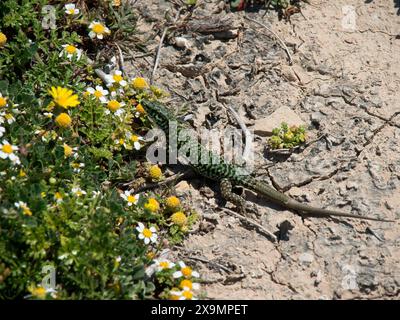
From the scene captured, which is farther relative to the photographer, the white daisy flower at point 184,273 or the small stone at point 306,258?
the small stone at point 306,258

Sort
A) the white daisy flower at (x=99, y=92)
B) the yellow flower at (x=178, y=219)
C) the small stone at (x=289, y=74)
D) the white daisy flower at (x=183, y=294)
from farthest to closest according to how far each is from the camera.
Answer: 1. the small stone at (x=289, y=74)
2. the white daisy flower at (x=99, y=92)
3. the yellow flower at (x=178, y=219)
4. the white daisy flower at (x=183, y=294)

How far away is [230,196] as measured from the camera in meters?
5.45

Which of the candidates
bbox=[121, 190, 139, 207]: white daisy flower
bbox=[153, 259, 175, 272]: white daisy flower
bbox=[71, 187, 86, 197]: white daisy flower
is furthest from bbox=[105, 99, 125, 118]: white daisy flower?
bbox=[153, 259, 175, 272]: white daisy flower

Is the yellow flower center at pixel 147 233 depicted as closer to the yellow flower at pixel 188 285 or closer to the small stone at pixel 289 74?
the yellow flower at pixel 188 285

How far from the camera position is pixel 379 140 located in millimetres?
5770

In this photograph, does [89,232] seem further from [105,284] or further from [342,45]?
[342,45]

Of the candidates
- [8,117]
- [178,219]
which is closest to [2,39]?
[8,117]

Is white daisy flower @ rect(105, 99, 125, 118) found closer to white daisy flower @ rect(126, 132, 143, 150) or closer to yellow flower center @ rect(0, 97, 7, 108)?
white daisy flower @ rect(126, 132, 143, 150)

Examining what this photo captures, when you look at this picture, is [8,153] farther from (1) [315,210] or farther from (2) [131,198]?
(1) [315,210]

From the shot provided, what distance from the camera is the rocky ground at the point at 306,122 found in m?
4.99

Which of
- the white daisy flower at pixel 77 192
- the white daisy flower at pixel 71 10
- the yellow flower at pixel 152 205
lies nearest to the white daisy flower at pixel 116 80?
the white daisy flower at pixel 71 10

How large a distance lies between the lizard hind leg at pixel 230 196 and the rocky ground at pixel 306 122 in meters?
0.11

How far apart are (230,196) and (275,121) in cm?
96
